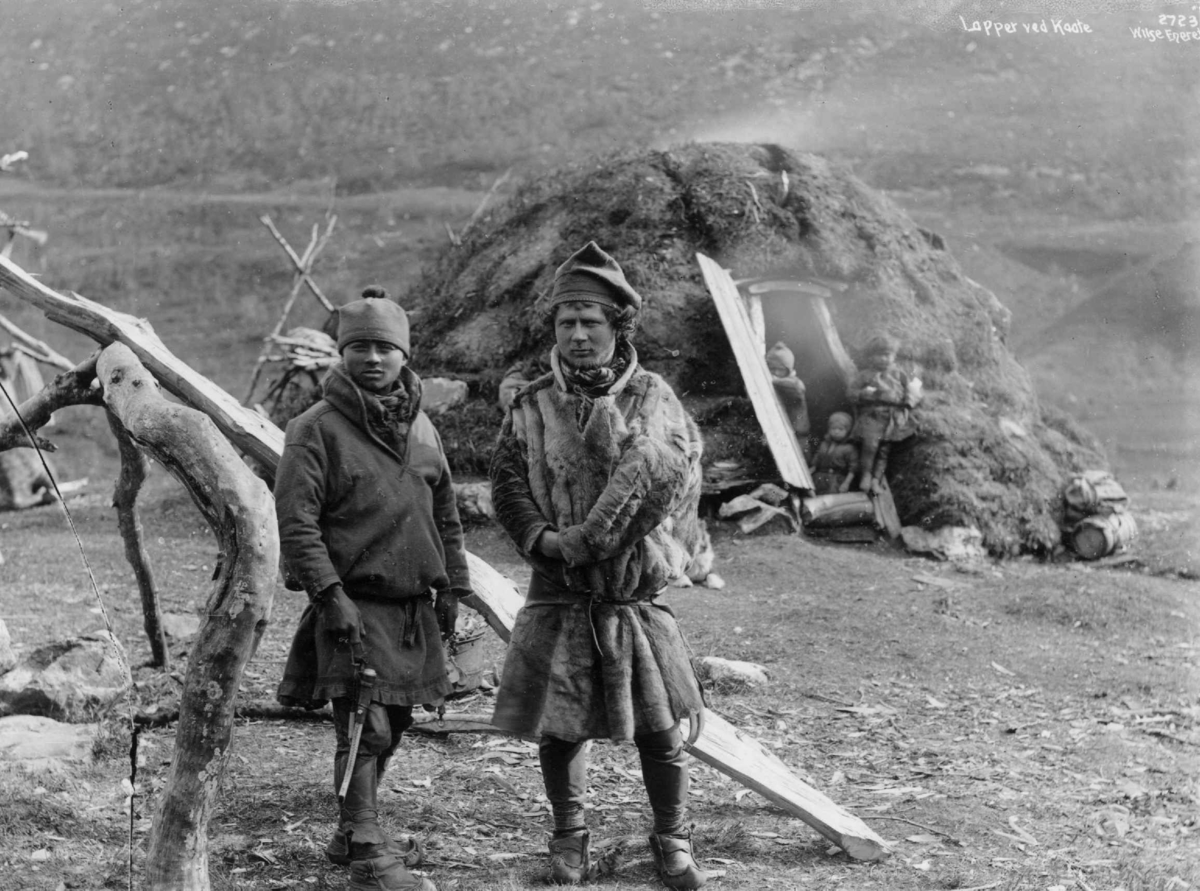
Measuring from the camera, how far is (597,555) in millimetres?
3547

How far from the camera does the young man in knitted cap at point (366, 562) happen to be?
349 cm

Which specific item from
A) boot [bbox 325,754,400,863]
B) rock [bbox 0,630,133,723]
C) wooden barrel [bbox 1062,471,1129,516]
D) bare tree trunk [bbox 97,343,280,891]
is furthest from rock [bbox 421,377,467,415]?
bare tree trunk [bbox 97,343,280,891]

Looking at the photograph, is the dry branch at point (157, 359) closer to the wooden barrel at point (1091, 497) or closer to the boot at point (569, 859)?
the boot at point (569, 859)

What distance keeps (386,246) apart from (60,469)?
345 inches

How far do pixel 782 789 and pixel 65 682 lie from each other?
3.36 metres

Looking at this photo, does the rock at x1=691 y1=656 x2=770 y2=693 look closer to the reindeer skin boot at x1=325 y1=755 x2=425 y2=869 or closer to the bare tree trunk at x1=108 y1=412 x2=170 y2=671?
the reindeer skin boot at x1=325 y1=755 x2=425 y2=869

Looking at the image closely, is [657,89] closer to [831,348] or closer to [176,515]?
[831,348]

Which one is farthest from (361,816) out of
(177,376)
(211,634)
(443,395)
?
(443,395)

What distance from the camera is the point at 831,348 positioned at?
1148 cm

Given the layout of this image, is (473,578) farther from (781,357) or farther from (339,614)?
(781,357)

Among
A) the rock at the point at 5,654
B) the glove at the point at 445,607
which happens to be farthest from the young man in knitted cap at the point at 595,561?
the rock at the point at 5,654

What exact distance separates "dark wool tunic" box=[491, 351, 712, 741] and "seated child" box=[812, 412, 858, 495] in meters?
7.53

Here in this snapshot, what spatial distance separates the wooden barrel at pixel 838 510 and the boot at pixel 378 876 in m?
7.60

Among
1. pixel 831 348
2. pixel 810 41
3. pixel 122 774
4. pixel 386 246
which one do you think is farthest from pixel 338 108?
pixel 122 774
